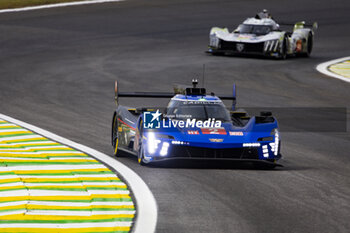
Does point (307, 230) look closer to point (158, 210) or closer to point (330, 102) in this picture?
point (158, 210)

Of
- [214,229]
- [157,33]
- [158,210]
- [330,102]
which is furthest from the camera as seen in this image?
[157,33]

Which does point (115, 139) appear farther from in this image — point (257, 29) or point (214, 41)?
point (257, 29)

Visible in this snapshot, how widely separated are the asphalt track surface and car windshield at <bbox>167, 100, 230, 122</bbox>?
1007 mm

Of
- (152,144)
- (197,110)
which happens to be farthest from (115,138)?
(152,144)

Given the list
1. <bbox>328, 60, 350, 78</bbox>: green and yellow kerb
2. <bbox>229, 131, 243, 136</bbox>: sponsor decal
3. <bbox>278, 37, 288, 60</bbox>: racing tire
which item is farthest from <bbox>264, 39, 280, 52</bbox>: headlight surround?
<bbox>229, 131, 243, 136</bbox>: sponsor decal

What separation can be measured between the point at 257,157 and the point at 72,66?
15997 millimetres

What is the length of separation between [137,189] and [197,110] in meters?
3.19

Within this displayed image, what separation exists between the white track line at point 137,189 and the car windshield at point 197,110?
1310 mm

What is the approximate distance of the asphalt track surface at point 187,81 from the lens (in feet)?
30.8

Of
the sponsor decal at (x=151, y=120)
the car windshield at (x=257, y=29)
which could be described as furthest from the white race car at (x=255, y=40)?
the sponsor decal at (x=151, y=120)

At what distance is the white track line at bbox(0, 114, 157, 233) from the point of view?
27.5 feet

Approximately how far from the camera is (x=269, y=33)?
99.5 ft

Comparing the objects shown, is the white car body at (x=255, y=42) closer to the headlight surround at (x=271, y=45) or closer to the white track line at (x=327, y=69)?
the headlight surround at (x=271, y=45)

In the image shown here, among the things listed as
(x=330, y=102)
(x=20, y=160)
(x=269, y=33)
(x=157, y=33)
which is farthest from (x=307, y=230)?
(x=157, y=33)
